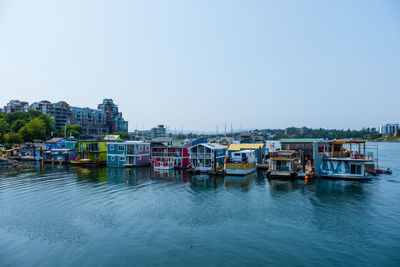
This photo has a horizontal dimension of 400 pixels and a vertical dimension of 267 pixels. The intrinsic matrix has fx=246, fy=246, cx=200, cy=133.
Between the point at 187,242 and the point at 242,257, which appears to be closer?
the point at 242,257

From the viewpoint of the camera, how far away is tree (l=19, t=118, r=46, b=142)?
11353cm

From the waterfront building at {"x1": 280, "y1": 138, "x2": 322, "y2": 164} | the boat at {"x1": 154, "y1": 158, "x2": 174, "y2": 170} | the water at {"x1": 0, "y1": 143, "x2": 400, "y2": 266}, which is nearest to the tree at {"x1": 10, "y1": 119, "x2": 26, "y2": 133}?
the boat at {"x1": 154, "y1": 158, "x2": 174, "y2": 170}

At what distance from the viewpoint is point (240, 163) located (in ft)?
188

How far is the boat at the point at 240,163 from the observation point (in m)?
55.5

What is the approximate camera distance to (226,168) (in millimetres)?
56406

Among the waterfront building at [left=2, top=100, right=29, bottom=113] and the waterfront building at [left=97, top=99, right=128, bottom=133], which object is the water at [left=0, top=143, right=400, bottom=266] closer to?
the waterfront building at [left=97, top=99, right=128, bottom=133]

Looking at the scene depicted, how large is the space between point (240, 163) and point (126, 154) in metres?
36.1

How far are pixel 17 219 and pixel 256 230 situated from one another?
26120 mm

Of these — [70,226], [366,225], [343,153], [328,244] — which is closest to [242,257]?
[328,244]

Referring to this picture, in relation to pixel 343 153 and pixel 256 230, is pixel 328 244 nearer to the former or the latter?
pixel 256 230

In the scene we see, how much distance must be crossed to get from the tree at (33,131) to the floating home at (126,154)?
62.0 m

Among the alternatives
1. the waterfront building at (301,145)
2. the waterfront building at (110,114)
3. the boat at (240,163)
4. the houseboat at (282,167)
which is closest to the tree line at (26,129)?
the waterfront building at (110,114)

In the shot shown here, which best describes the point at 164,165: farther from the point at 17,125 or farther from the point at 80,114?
the point at 80,114

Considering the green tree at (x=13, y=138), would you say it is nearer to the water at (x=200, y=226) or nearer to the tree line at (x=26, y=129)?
the tree line at (x=26, y=129)
